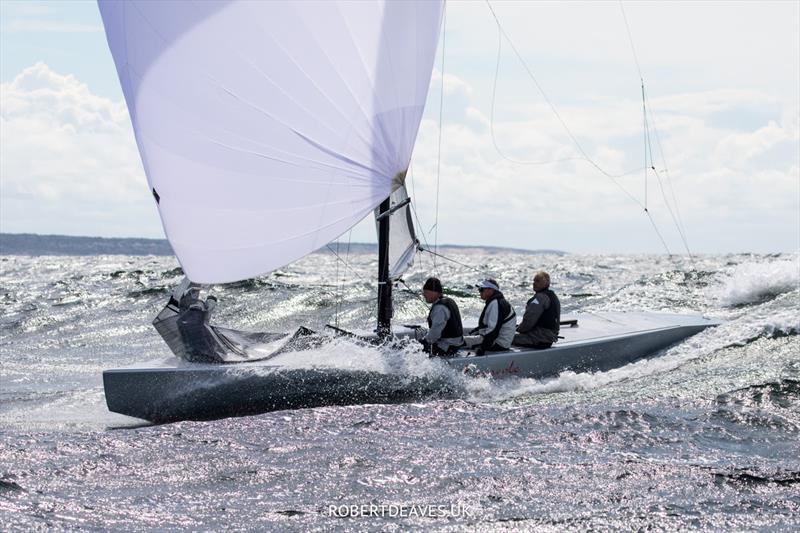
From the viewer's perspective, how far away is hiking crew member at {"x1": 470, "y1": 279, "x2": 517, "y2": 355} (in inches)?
354

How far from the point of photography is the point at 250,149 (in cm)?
802

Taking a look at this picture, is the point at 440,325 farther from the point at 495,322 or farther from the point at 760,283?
the point at 760,283

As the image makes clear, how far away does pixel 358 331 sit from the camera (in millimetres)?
9453

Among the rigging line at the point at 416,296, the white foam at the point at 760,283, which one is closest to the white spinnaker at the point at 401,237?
the rigging line at the point at 416,296

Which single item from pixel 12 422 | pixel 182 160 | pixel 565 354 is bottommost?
pixel 12 422

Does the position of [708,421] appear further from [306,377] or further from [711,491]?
[306,377]

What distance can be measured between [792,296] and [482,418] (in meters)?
8.54

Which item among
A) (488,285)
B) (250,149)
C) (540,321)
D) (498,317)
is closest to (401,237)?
(488,285)

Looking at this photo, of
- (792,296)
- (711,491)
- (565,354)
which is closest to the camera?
(711,491)

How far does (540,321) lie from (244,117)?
3.59m

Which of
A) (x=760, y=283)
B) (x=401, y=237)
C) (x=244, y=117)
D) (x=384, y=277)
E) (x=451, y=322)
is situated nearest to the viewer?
(x=244, y=117)

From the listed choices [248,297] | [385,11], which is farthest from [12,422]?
[248,297]

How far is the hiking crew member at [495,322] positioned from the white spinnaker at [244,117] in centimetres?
169

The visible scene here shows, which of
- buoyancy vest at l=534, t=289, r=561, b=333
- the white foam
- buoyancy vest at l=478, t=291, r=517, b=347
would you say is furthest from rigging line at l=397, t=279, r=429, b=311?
the white foam
